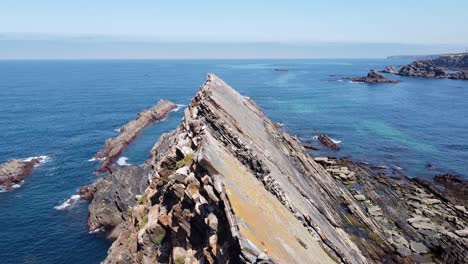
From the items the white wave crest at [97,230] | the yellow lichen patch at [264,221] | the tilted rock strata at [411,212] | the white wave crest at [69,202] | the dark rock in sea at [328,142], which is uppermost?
the yellow lichen patch at [264,221]

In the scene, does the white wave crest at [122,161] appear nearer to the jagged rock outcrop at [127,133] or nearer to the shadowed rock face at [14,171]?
the jagged rock outcrop at [127,133]

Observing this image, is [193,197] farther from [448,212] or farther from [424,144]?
[424,144]

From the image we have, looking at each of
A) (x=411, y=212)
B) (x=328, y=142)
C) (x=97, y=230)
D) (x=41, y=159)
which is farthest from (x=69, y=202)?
(x=411, y=212)

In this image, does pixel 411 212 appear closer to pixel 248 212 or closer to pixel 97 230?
pixel 248 212

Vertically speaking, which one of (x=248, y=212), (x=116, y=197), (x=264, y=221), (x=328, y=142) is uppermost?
(x=248, y=212)

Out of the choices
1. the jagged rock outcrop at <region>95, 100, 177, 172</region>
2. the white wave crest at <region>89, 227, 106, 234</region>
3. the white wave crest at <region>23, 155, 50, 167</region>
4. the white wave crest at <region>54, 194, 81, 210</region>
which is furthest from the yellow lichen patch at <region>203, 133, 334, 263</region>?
the white wave crest at <region>23, 155, 50, 167</region>

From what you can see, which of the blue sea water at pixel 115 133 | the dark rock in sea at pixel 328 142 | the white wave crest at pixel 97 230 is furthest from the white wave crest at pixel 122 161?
the dark rock in sea at pixel 328 142
